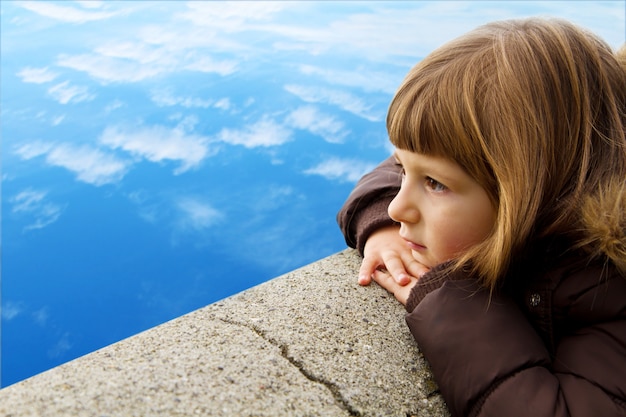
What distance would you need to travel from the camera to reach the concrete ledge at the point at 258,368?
1336mm

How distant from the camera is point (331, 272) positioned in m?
1.97

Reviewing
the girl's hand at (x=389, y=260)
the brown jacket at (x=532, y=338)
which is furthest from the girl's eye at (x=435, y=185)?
the girl's hand at (x=389, y=260)

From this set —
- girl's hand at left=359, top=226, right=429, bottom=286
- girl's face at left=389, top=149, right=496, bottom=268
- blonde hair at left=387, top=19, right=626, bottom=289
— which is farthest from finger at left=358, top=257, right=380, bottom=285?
blonde hair at left=387, top=19, right=626, bottom=289

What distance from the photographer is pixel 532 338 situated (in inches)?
54.8

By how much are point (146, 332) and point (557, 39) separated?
1163 mm

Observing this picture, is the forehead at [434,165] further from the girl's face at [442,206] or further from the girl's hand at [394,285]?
the girl's hand at [394,285]

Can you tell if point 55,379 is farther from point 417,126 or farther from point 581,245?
point 581,245

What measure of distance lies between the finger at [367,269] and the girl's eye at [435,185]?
443 millimetres

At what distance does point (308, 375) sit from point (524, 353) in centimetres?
46

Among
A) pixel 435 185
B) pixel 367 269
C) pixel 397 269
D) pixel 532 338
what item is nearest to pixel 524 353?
pixel 532 338

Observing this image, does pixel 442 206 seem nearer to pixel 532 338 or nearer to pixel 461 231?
pixel 461 231

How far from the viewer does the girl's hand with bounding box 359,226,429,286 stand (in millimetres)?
1792

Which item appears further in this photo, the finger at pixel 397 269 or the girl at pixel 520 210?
the finger at pixel 397 269

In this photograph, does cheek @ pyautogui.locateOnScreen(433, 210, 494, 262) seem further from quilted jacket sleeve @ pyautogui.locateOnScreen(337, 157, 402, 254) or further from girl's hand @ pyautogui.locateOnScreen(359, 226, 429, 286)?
quilted jacket sleeve @ pyautogui.locateOnScreen(337, 157, 402, 254)
